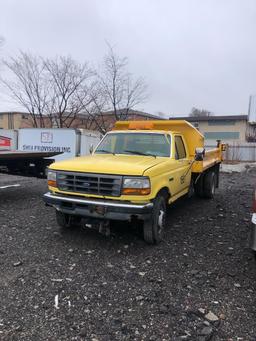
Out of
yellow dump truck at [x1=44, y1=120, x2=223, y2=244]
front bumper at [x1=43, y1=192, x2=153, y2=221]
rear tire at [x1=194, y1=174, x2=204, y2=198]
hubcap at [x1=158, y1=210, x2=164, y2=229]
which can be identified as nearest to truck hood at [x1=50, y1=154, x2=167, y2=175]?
yellow dump truck at [x1=44, y1=120, x2=223, y2=244]

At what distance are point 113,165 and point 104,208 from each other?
69cm

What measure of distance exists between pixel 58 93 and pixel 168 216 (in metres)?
21.0

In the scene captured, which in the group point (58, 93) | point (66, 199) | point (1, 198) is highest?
point (58, 93)

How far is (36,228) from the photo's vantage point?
645cm

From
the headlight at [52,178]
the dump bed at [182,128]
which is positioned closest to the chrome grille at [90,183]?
the headlight at [52,178]

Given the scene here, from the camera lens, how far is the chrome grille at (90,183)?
17.0 feet

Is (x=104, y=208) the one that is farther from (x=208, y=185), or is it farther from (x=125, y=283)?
(x=208, y=185)

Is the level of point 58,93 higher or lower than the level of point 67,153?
higher

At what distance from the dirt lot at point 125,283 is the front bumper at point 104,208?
589mm

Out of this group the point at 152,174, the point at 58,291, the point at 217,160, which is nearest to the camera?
the point at 58,291

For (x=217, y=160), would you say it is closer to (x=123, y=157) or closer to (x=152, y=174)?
(x=123, y=157)

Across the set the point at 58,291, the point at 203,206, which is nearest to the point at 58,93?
the point at 203,206

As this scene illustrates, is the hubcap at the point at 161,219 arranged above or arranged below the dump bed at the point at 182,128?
below

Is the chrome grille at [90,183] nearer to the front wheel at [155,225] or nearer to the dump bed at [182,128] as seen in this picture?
the front wheel at [155,225]
